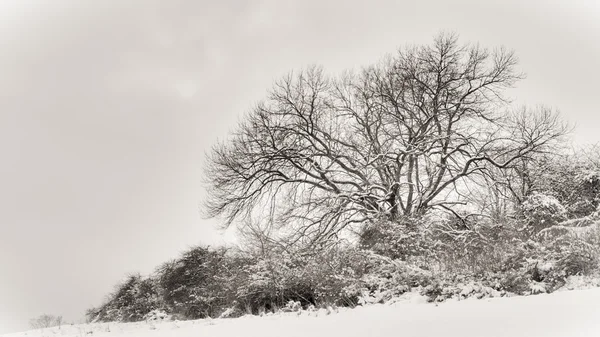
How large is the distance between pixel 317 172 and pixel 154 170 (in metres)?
8.19

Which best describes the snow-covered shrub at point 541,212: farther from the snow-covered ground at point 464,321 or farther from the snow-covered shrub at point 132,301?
the snow-covered shrub at point 132,301

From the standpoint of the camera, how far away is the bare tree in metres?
14.8

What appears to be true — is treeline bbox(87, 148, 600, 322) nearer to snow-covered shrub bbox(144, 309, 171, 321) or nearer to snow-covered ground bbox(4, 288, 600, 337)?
snow-covered shrub bbox(144, 309, 171, 321)

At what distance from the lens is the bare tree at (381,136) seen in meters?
14.8

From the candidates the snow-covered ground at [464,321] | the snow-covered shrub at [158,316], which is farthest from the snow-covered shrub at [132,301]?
the snow-covered ground at [464,321]

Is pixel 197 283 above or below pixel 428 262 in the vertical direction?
above

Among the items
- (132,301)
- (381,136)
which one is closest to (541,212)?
(381,136)

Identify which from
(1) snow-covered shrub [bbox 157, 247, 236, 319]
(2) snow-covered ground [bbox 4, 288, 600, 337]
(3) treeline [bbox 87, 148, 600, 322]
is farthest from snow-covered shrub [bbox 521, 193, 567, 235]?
(1) snow-covered shrub [bbox 157, 247, 236, 319]

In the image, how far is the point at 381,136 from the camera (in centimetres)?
1612

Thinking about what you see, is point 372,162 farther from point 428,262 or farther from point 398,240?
point 428,262

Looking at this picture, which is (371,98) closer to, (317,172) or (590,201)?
(317,172)

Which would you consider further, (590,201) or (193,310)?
(193,310)

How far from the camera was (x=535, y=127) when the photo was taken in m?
16.1

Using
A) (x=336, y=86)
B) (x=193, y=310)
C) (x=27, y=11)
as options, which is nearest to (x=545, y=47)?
(x=336, y=86)
